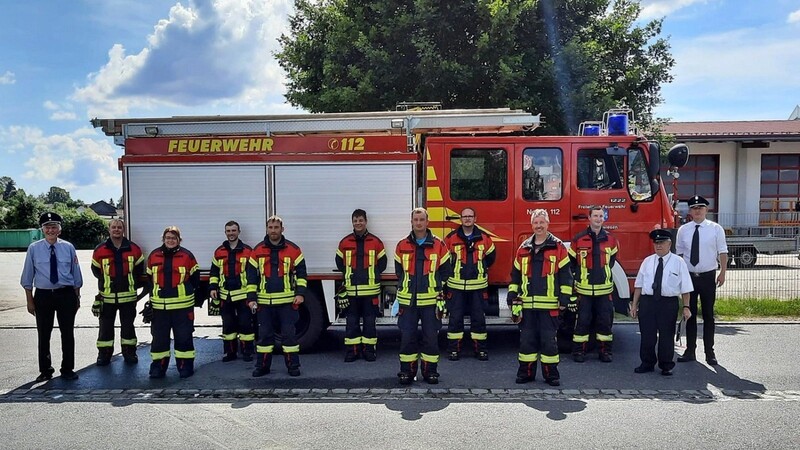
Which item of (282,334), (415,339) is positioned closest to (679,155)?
(415,339)

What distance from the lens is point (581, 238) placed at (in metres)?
6.74

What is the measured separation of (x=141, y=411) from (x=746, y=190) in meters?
23.8

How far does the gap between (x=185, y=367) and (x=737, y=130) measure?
24288 mm

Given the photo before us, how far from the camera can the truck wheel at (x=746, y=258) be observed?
16531 mm

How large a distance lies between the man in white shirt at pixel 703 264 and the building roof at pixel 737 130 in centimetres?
1385

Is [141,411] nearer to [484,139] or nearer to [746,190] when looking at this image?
[484,139]

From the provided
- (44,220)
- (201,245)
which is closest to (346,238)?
(201,245)

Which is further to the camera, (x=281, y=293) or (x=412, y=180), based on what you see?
(x=412, y=180)

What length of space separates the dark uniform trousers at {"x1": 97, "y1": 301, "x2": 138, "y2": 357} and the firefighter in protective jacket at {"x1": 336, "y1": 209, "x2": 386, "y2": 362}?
97.0 inches

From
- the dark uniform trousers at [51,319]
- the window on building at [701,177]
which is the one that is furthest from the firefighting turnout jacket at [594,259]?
the window on building at [701,177]

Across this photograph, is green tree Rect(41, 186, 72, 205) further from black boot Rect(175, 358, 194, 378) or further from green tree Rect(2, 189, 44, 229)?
black boot Rect(175, 358, 194, 378)

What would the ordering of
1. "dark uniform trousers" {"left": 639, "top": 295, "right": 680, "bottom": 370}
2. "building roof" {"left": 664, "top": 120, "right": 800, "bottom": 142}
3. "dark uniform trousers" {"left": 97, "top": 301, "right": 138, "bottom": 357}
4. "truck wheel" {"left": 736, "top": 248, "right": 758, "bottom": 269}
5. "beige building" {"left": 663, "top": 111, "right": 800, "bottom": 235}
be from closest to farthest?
"dark uniform trousers" {"left": 639, "top": 295, "right": 680, "bottom": 370} < "dark uniform trousers" {"left": 97, "top": 301, "right": 138, "bottom": 357} < "truck wheel" {"left": 736, "top": 248, "right": 758, "bottom": 269} < "building roof" {"left": 664, "top": 120, "right": 800, "bottom": 142} < "beige building" {"left": 663, "top": 111, "right": 800, "bottom": 235}

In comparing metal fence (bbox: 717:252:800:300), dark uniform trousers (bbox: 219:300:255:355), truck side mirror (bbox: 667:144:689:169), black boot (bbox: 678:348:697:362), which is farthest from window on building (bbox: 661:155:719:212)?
dark uniform trousers (bbox: 219:300:255:355)

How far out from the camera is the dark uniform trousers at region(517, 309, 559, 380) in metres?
5.93
